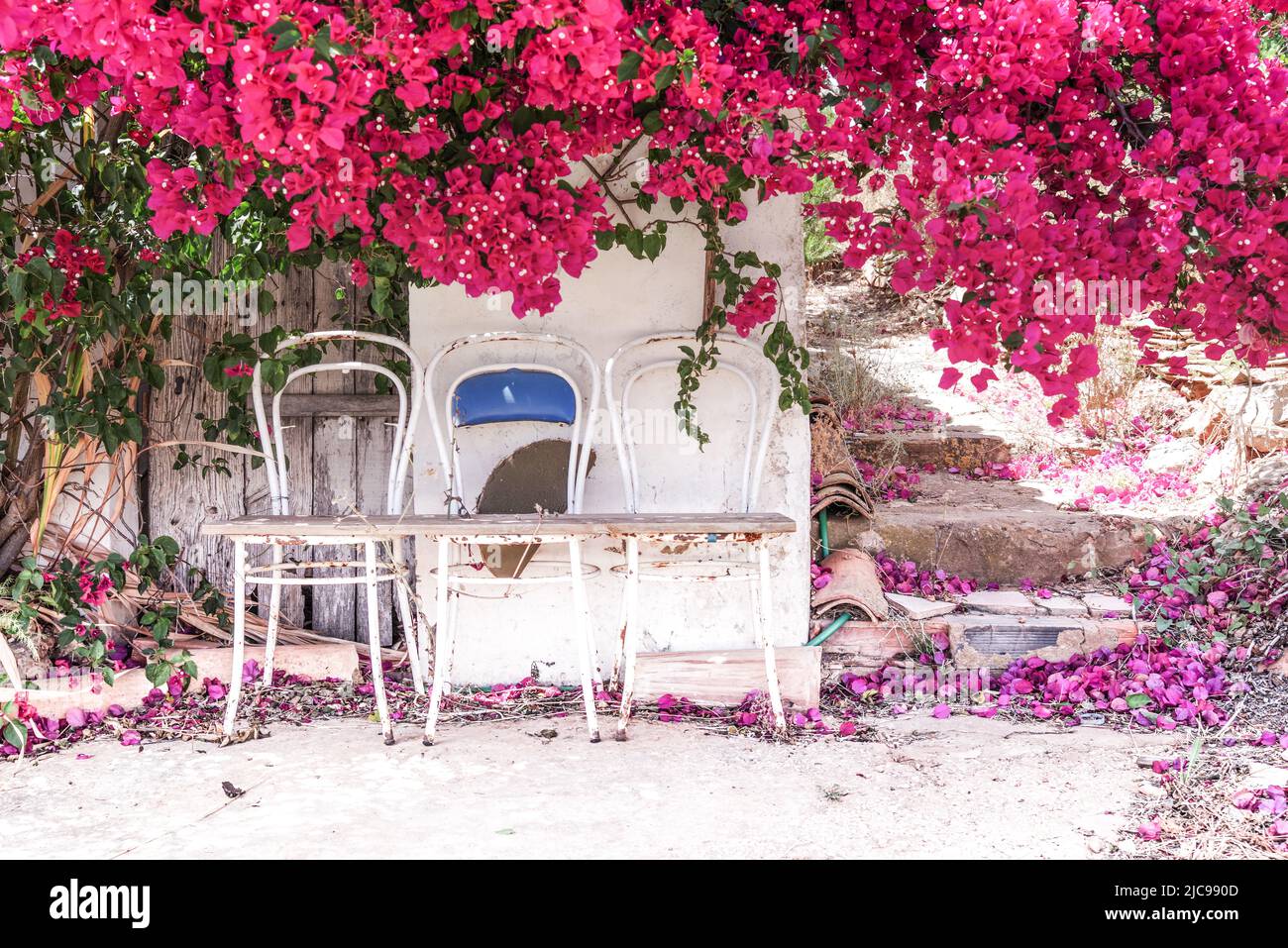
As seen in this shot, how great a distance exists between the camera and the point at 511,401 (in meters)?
Result: 3.00

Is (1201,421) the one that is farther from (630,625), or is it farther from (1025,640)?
(630,625)

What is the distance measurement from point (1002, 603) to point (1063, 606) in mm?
187

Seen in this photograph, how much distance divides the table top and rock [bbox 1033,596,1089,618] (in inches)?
46.8

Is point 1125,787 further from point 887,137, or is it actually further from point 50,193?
point 50,193

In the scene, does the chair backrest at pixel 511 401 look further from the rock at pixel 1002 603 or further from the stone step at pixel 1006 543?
the rock at pixel 1002 603

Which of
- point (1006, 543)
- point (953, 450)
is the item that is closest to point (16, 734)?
point (1006, 543)

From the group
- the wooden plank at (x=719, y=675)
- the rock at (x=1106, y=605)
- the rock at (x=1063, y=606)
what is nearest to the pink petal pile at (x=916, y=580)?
the rock at (x=1063, y=606)

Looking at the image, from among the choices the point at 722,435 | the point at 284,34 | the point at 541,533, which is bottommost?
the point at 541,533

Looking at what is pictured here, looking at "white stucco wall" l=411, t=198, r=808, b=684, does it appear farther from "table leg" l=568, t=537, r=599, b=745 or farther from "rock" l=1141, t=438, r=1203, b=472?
"rock" l=1141, t=438, r=1203, b=472

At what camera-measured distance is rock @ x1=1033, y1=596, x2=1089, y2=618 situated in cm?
338

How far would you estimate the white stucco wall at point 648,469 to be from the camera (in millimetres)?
3170

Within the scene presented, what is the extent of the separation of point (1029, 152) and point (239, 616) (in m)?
2.13

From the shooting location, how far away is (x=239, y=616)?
2672 mm
